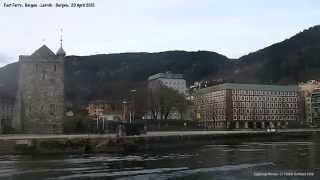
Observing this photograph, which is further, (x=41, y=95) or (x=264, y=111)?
(x=264, y=111)

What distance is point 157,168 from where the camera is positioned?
1368 inches

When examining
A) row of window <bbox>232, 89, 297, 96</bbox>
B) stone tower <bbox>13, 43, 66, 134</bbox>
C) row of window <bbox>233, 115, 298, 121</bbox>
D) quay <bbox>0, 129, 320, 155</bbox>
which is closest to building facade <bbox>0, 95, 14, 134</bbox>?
stone tower <bbox>13, 43, 66, 134</bbox>

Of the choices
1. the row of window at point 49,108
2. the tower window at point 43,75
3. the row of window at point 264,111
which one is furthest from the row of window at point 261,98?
Answer: the tower window at point 43,75

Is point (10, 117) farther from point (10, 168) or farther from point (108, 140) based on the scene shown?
point (10, 168)

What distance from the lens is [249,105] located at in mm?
183250

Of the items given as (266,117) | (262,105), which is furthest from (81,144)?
(262,105)

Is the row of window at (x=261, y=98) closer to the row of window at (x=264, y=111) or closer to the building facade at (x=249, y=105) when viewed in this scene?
the building facade at (x=249, y=105)

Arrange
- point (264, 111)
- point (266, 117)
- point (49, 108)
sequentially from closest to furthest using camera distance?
point (49, 108)
point (266, 117)
point (264, 111)

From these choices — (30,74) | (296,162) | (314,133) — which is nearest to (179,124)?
(314,133)

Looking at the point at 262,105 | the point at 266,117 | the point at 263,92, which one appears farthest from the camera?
the point at 263,92

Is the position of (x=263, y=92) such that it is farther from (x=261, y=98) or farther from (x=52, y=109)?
(x=52, y=109)

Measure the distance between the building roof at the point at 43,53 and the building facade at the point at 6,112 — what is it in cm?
1251

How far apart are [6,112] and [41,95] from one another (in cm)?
2013

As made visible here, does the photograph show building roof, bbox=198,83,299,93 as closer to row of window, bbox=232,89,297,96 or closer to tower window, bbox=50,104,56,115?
row of window, bbox=232,89,297,96
